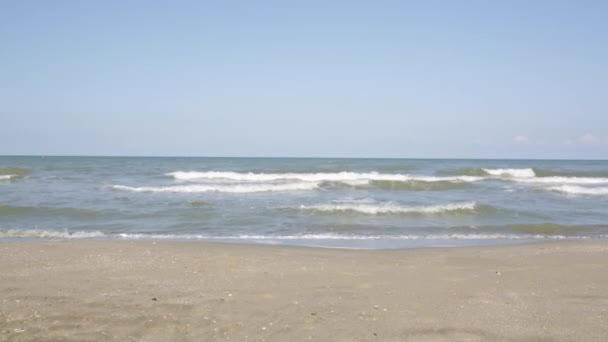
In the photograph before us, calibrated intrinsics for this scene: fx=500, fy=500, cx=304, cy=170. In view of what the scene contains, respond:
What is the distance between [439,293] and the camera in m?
5.52

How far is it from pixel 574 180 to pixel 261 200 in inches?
1007

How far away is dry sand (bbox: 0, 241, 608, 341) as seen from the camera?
4238mm

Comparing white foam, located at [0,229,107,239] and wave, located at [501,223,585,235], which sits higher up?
wave, located at [501,223,585,235]

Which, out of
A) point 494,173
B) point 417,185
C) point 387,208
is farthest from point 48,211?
point 494,173

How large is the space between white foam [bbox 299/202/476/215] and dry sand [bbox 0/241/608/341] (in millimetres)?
6431

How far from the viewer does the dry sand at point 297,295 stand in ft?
13.9

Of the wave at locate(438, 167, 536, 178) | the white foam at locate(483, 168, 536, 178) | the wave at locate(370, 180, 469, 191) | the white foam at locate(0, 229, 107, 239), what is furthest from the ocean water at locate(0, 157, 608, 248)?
the white foam at locate(483, 168, 536, 178)

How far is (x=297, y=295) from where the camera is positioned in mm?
5348

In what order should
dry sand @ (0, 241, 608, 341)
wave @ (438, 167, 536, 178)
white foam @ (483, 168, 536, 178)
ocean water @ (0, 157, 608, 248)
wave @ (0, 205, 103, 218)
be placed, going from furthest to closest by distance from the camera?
white foam @ (483, 168, 536, 178)
wave @ (438, 167, 536, 178)
wave @ (0, 205, 103, 218)
ocean water @ (0, 157, 608, 248)
dry sand @ (0, 241, 608, 341)

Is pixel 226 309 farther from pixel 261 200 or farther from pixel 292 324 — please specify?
pixel 261 200

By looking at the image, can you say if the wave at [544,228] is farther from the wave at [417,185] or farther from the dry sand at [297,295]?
the wave at [417,185]

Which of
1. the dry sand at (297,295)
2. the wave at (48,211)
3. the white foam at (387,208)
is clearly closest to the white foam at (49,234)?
the dry sand at (297,295)

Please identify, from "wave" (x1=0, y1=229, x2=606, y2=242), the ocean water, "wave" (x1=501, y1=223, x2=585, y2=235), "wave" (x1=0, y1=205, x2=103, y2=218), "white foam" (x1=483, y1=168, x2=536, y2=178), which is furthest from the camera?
"white foam" (x1=483, y1=168, x2=536, y2=178)

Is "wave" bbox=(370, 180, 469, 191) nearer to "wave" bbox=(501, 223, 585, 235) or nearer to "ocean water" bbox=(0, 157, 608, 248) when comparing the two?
"ocean water" bbox=(0, 157, 608, 248)
